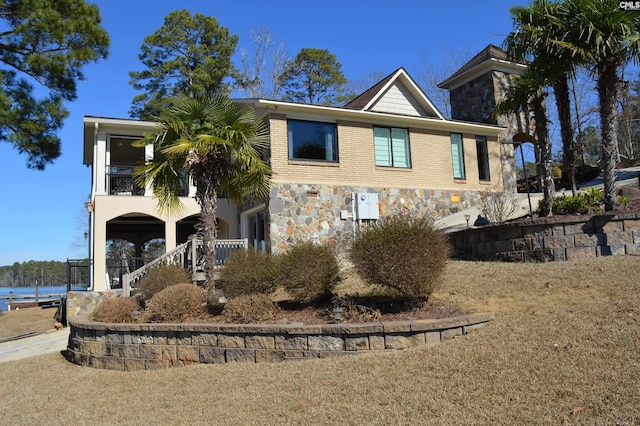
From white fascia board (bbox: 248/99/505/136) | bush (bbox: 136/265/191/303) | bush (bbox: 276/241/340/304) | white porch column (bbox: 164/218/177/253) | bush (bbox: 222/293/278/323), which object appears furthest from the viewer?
white porch column (bbox: 164/218/177/253)

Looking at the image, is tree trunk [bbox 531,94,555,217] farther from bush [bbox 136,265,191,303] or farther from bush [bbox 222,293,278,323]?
bush [bbox 136,265,191,303]

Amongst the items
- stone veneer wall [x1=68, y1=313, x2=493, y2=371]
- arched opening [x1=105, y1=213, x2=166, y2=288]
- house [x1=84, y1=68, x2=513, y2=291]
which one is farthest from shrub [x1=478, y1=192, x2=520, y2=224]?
arched opening [x1=105, y1=213, x2=166, y2=288]

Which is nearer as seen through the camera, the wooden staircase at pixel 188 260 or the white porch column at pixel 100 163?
the wooden staircase at pixel 188 260

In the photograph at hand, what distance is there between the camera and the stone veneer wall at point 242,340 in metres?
6.71

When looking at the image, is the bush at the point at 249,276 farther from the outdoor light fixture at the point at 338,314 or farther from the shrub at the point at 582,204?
the shrub at the point at 582,204

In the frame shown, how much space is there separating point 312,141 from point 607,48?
27.6 ft

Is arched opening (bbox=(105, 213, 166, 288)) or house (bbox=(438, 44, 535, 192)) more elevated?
house (bbox=(438, 44, 535, 192))

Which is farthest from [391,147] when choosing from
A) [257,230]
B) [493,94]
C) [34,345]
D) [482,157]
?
[34,345]

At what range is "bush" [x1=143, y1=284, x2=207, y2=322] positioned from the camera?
8867mm

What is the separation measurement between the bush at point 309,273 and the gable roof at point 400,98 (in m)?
10.00

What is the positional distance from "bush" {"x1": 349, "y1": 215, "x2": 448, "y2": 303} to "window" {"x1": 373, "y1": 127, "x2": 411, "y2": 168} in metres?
9.75

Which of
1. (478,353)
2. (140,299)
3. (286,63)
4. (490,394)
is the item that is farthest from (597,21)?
(286,63)

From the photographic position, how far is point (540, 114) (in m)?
12.7

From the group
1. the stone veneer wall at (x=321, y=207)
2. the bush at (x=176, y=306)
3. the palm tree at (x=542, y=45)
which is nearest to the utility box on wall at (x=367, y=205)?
the stone veneer wall at (x=321, y=207)
